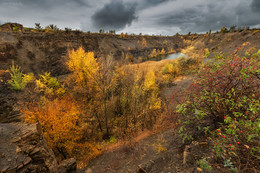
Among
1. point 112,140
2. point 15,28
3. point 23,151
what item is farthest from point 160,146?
point 15,28

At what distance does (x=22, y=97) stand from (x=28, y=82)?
3.95 metres

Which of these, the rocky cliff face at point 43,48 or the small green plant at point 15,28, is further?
the small green plant at point 15,28

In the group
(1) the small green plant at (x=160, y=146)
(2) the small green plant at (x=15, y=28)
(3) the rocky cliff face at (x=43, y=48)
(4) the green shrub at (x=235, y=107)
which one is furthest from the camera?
(2) the small green plant at (x=15, y=28)

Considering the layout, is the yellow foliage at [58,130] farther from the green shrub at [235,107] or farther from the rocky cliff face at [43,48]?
the rocky cliff face at [43,48]

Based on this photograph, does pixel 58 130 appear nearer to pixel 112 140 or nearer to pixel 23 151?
pixel 23 151

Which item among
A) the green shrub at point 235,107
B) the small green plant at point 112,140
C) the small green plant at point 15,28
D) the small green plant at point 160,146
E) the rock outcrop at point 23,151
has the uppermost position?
the small green plant at point 15,28

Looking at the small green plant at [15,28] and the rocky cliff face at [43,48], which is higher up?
the small green plant at [15,28]

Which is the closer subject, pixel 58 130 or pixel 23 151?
pixel 23 151

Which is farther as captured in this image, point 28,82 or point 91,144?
point 28,82

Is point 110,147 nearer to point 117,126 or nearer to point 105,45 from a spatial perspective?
point 117,126

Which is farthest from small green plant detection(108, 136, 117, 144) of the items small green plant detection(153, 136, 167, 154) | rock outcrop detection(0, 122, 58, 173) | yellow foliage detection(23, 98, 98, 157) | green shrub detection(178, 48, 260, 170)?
green shrub detection(178, 48, 260, 170)

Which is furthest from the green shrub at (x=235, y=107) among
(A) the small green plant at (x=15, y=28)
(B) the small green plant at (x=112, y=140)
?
(A) the small green plant at (x=15, y=28)

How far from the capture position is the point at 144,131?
17.9 meters

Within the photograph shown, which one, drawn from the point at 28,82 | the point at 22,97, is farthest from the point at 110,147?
the point at 28,82
